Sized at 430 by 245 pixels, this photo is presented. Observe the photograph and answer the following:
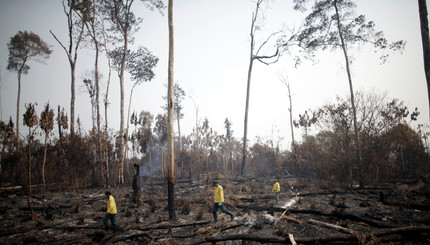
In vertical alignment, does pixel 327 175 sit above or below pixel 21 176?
below

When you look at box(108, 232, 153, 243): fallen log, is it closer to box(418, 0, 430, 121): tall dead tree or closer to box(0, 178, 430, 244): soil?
box(0, 178, 430, 244): soil

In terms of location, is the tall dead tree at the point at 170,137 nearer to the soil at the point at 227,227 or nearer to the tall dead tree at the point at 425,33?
the soil at the point at 227,227

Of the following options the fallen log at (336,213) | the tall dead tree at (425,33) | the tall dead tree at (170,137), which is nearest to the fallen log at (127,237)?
the tall dead tree at (170,137)

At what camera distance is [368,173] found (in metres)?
17.0

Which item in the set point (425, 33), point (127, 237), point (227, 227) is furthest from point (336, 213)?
point (127, 237)

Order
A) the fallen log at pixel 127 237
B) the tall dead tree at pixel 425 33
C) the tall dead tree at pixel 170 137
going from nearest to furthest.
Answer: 1. the fallen log at pixel 127 237
2. the tall dead tree at pixel 425 33
3. the tall dead tree at pixel 170 137

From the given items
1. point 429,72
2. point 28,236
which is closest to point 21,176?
point 28,236

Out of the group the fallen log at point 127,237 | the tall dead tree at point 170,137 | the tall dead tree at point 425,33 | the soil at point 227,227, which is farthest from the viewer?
the tall dead tree at point 170,137

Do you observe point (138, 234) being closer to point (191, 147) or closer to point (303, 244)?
point (303, 244)

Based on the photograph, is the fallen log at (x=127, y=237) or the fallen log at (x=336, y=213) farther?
the fallen log at (x=336, y=213)

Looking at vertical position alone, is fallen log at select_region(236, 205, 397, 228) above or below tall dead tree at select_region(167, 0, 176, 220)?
below

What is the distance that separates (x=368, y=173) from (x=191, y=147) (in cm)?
2805

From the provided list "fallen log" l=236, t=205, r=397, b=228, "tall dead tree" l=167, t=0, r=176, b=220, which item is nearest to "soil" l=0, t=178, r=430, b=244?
"fallen log" l=236, t=205, r=397, b=228

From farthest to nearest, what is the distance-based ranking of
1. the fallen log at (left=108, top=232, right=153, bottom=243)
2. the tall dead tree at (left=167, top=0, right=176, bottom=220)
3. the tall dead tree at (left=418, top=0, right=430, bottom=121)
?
the tall dead tree at (left=167, top=0, right=176, bottom=220), the tall dead tree at (left=418, top=0, right=430, bottom=121), the fallen log at (left=108, top=232, right=153, bottom=243)
